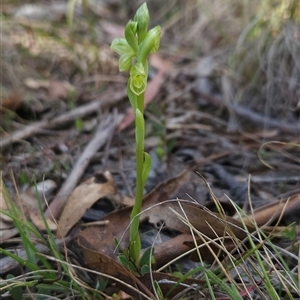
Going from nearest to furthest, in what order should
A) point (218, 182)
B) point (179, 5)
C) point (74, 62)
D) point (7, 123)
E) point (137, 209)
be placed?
point (137, 209) → point (218, 182) → point (7, 123) → point (74, 62) → point (179, 5)

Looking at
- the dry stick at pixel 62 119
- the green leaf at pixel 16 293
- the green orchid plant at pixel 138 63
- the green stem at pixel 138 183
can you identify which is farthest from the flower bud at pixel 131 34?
the dry stick at pixel 62 119

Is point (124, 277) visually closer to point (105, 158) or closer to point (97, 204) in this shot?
point (97, 204)

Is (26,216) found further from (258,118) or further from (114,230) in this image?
(258,118)

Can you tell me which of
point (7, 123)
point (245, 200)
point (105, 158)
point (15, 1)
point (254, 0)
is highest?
point (15, 1)

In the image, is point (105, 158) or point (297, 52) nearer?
point (105, 158)

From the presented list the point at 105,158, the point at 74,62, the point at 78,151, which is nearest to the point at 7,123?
the point at 78,151

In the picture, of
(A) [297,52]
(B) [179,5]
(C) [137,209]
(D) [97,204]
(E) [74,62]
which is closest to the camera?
(C) [137,209]

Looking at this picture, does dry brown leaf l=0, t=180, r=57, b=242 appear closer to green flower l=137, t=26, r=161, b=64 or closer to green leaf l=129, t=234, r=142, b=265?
green leaf l=129, t=234, r=142, b=265

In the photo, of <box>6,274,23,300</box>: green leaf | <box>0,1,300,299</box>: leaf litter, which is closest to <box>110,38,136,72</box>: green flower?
<box>0,1,300,299</box>: leaf litter
